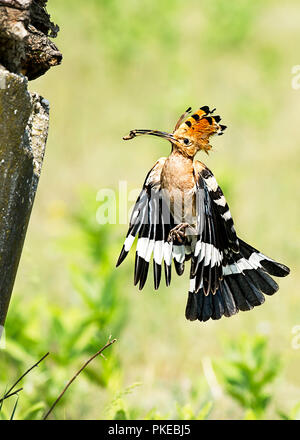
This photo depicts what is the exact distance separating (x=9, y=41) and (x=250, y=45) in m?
10.5

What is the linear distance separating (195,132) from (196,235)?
0.26m

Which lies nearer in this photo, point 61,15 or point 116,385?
point 116,385

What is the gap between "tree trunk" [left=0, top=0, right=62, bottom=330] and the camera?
1.55m

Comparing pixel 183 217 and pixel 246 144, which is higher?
pixel 246 144

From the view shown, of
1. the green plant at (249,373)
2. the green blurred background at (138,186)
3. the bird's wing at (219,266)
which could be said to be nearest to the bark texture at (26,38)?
the bird's wing at (219,266)

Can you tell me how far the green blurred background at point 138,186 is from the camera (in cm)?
342

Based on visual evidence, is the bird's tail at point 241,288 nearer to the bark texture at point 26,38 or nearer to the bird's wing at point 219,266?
the bird's wing at point 219,266

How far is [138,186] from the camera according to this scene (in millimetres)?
6539

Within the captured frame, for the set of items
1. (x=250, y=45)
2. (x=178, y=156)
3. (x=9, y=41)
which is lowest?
(x=178, y=156)

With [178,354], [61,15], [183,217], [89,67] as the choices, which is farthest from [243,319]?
[61,15]

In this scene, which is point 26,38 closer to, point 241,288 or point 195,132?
point 195,132

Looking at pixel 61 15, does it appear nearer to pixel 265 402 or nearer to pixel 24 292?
pixel 24 292

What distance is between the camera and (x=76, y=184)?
23.2 feet
